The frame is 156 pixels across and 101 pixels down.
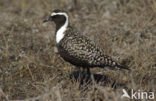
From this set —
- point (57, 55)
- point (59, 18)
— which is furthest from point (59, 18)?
point (57, 55)

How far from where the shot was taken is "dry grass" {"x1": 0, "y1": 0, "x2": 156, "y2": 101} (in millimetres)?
5984

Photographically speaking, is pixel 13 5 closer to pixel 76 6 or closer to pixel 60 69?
pixel 76 6

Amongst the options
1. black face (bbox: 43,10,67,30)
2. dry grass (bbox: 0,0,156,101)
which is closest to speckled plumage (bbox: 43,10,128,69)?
dry grass (bbox: 0,0,156,101)

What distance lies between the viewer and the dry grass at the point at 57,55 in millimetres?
5984

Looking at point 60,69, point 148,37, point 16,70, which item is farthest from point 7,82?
point 148,37

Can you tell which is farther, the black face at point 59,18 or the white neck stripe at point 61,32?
the black face at point 59,18

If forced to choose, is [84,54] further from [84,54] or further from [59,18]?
[59,18]

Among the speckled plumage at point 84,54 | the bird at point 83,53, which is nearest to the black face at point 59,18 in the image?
the bird at point 83,53

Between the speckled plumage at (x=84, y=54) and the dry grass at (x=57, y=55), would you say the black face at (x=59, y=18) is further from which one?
the dry grass at (x=57, y=55)

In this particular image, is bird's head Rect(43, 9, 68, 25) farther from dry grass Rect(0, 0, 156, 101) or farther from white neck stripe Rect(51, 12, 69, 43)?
dry grass Rect(0, 0, 156, 101)

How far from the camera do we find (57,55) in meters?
7.27

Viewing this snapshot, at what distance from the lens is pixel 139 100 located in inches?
226

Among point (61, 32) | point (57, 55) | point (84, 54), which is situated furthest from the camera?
point (57, 55)

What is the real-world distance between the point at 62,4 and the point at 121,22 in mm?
1842
